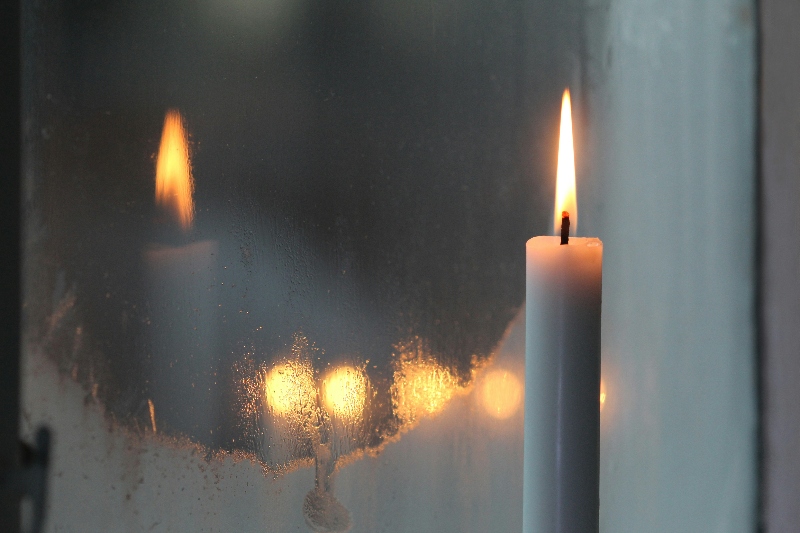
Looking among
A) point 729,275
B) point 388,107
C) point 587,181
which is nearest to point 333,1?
point 388,107

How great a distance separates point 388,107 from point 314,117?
4cm

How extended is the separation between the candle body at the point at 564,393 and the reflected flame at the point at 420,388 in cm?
15

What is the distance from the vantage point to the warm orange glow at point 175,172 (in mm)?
306

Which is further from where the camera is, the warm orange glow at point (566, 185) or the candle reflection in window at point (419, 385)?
the candle reflection in window at point (419, 385)

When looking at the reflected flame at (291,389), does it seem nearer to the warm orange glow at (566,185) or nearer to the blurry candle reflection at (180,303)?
the blurry candle reflection at (180,303)

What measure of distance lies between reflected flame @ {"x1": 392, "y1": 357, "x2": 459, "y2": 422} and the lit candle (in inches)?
5.7

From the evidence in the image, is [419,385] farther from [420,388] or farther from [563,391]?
[563,391]

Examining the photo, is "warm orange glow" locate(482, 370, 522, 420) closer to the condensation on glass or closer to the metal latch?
the condensation on glass

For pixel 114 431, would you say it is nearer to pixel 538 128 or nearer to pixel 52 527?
pixel 52 527

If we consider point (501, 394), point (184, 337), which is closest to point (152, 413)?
point (184, 337)

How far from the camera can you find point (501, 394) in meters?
0.33

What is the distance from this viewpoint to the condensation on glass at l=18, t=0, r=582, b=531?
11.7 inches

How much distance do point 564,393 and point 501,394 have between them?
0.16 m

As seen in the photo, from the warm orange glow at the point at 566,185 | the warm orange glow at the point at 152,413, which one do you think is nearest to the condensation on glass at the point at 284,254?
the warm orange glow at the point at 152,413
